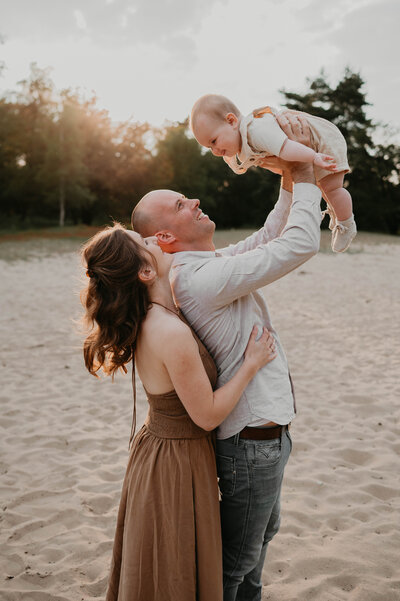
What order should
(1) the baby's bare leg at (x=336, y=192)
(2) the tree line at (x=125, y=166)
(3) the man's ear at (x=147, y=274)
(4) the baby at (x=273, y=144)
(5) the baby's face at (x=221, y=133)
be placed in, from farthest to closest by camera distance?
(2) the tree line at (x=125, y=166) < (5) the baby's face at (x=221, y=133) < (1) the baby's bare leg at (x=336, y=192) < (4) the baby at (x=273, y=144) < (3) the man's ear at (x=147, y=274)

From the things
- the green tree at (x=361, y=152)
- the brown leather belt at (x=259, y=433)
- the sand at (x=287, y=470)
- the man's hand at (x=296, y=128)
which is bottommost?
Answer: the sand at (x=287, y=470)

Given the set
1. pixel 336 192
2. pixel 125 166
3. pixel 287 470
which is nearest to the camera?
pixel 336 192

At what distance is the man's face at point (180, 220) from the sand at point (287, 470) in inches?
36.8

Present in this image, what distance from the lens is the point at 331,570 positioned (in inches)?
128

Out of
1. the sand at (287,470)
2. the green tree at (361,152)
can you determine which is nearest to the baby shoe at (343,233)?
the sand at (287,470)

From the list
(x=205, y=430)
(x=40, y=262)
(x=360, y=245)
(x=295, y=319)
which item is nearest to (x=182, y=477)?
(x=205, y=430)

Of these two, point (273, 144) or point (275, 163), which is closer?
point (273, 144)

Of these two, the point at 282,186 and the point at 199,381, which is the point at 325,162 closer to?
the point at 282,186

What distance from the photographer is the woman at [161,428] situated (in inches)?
76.9

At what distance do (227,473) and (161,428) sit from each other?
0.31 metres

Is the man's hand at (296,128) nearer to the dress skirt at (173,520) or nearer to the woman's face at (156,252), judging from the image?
the woman's face at (156,252)

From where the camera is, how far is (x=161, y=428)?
2086 mm

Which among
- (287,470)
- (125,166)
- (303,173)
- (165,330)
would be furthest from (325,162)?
(125,166)

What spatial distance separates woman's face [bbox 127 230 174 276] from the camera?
205 centimetres
